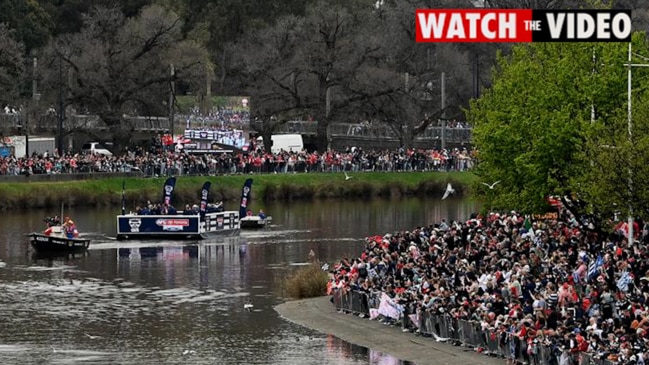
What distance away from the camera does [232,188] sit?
394 ft

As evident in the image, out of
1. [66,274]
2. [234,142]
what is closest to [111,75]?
[234,142]

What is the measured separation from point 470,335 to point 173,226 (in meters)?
44.8

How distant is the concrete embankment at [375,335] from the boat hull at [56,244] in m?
22.9

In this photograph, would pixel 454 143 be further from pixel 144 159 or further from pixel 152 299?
pixel 152 299

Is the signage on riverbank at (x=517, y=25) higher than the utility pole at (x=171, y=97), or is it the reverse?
the utility pole at (x=171, y=97)

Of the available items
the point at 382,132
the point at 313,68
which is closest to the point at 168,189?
the point at 313,68

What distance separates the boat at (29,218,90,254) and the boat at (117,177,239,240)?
23.2ft

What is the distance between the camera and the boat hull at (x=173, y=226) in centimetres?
9112

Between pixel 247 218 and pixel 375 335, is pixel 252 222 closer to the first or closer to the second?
pixel 247 218

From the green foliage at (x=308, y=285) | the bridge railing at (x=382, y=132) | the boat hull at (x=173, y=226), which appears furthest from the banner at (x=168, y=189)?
the bridge railing at (x=382, y=132)

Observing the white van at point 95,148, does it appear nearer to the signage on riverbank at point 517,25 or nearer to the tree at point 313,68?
the tree at point 313,68

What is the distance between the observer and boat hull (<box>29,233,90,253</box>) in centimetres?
8281

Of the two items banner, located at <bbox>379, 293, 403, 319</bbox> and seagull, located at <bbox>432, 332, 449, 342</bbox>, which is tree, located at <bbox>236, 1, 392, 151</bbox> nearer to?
banner, located at <bbox>379, 293, 403, 319</bbox>

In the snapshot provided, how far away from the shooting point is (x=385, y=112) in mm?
135750
